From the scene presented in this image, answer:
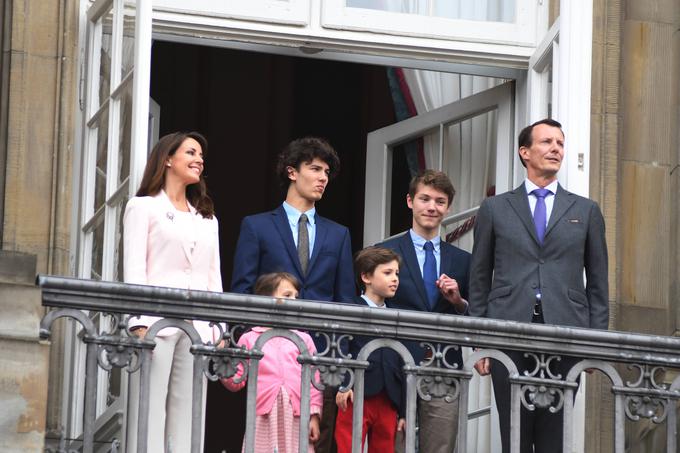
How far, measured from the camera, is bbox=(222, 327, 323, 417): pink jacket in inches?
384

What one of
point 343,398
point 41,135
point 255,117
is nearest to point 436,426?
point 343,398

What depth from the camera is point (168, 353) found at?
959cm

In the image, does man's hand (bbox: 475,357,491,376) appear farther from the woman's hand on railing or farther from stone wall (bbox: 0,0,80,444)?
stone wall (bbox: 0,0,80,444)

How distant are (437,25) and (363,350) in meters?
3.05

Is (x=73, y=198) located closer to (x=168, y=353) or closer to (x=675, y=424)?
(x=168, y=353)

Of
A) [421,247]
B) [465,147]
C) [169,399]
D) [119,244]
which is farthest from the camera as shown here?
[465,147]

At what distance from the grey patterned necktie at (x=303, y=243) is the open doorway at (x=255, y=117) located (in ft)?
16.6

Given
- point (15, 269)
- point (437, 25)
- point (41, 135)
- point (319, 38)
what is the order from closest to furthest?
point (15, 269)
point (41, 135)
point (319, 38)
point (437, 25)

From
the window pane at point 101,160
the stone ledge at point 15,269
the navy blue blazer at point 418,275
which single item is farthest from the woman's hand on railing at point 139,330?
the window pane at point 101,160

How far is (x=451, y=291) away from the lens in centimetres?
1042

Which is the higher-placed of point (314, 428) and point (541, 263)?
point (541, 263)

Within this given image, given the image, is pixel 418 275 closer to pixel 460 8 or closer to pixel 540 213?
pixel 540 213

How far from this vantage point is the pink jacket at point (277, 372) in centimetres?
977

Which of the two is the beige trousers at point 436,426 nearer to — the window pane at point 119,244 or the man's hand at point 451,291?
the man's hand at point 451,291
